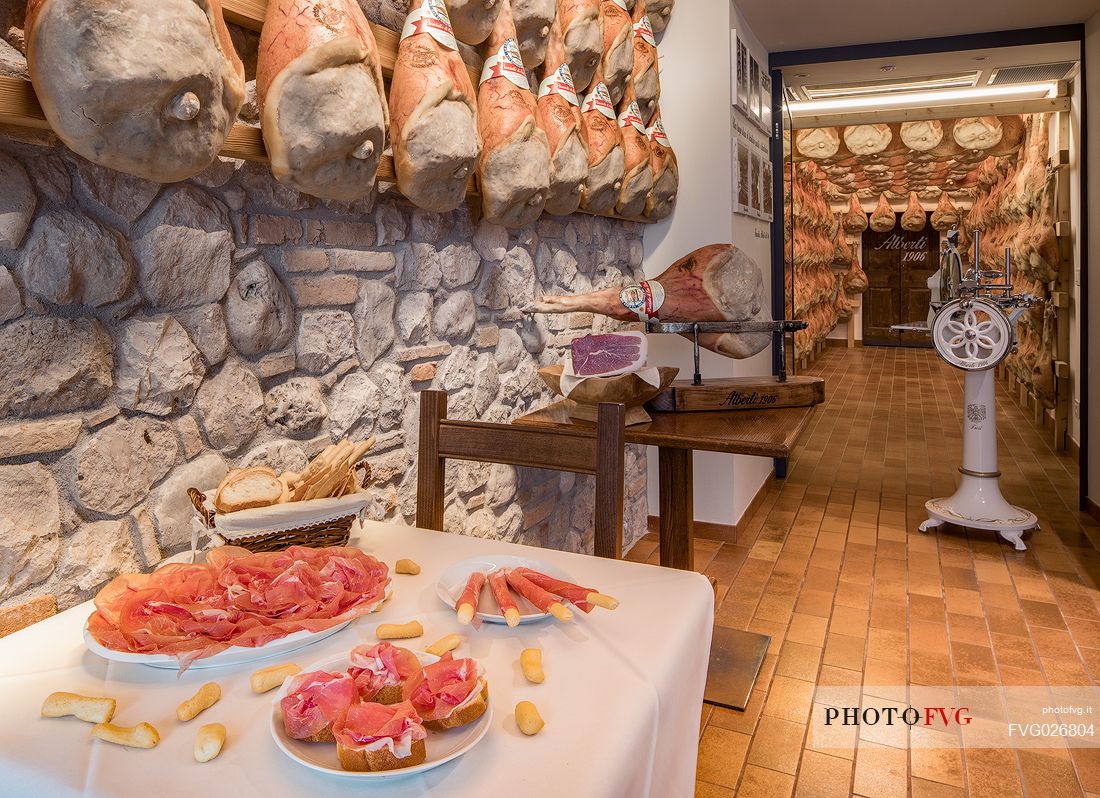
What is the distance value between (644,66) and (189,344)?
8.06 feet

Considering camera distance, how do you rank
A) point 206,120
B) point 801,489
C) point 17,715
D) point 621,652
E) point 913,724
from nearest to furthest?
point 17,715 < point 621,652 < point 206,120 < point 913,724 < point 801,489

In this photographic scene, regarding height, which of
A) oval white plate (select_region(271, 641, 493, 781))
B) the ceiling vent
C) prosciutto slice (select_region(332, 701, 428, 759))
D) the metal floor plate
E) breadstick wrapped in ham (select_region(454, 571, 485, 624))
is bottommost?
the metal floor plate

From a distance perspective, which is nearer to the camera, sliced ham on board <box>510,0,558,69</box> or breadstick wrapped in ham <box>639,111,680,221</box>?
sliced ham on board <box>510,0,558,69</box>

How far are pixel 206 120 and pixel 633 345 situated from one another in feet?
4.26

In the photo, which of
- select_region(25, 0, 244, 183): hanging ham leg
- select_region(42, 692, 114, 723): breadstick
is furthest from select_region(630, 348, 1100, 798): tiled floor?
select_region(25, 0, 244, 183): hanging ham leg

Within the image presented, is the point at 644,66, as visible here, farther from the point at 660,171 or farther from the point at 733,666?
the point at 733,666

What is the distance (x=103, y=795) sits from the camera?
2.41ft

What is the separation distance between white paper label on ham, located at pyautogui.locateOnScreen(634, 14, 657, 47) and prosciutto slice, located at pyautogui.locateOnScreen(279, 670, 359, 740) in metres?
3.11

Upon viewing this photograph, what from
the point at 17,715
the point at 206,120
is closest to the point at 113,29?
the point at 206,120

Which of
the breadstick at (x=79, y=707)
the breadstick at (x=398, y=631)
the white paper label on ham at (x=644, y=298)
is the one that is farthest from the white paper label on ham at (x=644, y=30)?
the breadstick at (x=79, y=707)

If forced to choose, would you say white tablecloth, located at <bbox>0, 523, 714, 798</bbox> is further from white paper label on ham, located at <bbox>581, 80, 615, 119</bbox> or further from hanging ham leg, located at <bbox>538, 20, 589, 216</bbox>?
white paper label on ham, located at <bbox>581, 80, 615, 119</bbox>

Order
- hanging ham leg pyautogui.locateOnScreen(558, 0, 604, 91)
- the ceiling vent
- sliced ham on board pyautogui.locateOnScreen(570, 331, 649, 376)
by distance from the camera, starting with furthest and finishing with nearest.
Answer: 1. the ceiling vent
2. hanging ham leg pyautogui.locateOnScreen(558, 0, 604, 91)
3. sliced ham on board pyautogui.locateOnScreen(570, 331, 649, 376)

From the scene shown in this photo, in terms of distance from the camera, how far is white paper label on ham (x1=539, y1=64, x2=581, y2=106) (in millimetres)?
2459

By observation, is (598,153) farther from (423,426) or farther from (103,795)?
(103,795)
